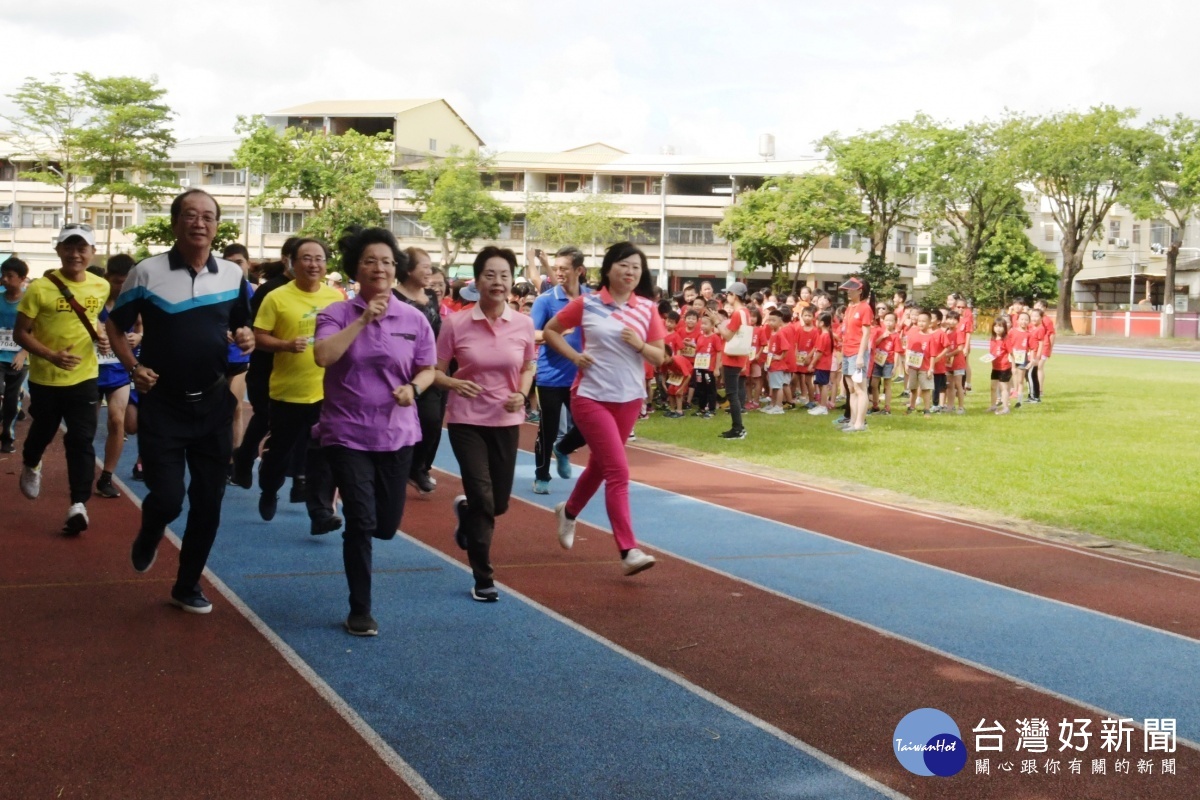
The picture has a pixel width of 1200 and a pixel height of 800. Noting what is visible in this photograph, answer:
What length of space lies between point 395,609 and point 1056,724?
3300mm

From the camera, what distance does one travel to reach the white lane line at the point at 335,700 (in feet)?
13.9

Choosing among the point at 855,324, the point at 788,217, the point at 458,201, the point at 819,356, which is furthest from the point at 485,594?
the point at 788,217

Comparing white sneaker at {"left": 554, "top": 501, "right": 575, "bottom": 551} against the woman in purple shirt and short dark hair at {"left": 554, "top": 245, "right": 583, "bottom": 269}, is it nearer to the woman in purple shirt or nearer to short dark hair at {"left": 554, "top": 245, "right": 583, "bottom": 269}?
the woman in purple shirt

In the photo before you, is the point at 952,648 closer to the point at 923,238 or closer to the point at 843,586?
the point at 843,586

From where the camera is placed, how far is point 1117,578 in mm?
8156

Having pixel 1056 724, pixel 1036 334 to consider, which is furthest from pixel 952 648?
pixel 1036 334

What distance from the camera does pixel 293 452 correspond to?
30.0ft

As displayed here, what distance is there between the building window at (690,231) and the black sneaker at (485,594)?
72.5 metres

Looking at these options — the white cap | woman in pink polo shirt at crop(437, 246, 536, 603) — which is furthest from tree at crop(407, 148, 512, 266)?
woman in pink polo shirt at crop(437, 246, 536, 603)

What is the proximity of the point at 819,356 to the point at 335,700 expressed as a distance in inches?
626

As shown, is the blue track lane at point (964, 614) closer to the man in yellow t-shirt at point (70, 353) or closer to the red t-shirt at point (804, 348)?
the man in yellow t-shirt at point (70, 353)

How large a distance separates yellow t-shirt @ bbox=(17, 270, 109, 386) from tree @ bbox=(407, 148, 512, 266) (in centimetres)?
5576

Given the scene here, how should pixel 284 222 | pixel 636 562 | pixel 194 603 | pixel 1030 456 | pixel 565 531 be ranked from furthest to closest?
pixel 284 222 < pixel 1030 456 < pixel 565 531 < pixel 636 562 < pixel 194 603

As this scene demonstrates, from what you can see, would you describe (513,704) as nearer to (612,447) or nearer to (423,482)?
(612,447)
